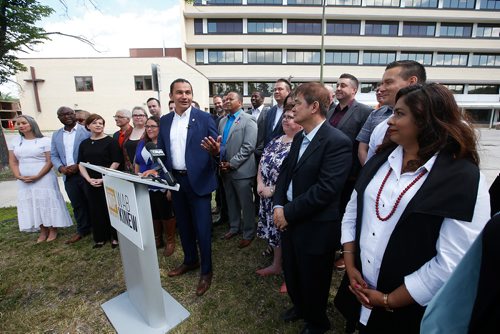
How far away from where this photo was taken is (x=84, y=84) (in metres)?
25.9

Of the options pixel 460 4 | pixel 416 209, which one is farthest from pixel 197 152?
pixel 460 4

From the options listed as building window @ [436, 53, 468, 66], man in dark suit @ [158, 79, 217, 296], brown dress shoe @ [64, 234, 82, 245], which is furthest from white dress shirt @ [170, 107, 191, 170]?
building window @ [436, 53, 468, 66]

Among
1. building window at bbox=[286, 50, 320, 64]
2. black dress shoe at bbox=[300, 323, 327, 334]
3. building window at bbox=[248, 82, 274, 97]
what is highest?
building window at bbox=[286, 50, 320, 64]

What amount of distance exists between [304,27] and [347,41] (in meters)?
5.68

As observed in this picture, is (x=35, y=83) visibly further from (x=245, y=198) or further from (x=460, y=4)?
(x=460, y=4)

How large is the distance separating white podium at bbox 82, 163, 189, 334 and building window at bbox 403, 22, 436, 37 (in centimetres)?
4056

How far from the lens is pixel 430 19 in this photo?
3209 cm

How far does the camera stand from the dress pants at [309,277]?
2.14 metres

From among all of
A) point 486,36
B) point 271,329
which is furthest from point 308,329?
point 486,36

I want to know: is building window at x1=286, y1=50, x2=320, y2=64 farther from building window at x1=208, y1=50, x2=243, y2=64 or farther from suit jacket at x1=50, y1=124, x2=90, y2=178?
suit jacket at x1=50, y1=124, x2=90, y2=178

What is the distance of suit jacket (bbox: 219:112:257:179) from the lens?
12.8 ft

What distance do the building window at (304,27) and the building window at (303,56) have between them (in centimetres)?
232

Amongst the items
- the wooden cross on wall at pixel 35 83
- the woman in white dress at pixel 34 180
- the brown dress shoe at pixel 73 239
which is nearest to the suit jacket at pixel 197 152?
the woman in white dress at pixel 34 180

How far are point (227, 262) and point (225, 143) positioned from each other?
1804mm
